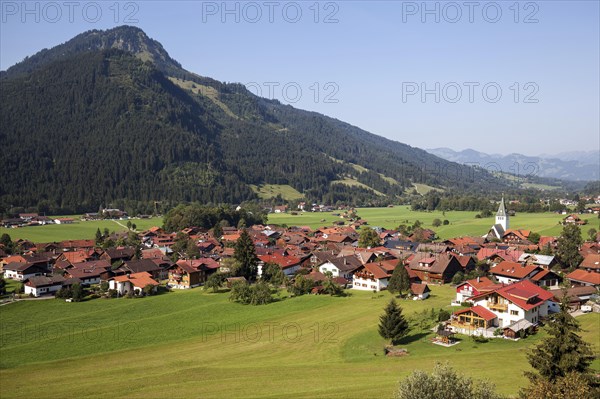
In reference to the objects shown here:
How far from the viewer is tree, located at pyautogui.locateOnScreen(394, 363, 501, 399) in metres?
19.3

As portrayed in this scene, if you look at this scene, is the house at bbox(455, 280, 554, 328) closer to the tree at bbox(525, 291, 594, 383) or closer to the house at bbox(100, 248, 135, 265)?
the tree at bbox(525, 291, 594, 383)

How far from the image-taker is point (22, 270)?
65.6 m

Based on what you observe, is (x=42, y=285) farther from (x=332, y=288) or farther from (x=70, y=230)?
(x=70, y=230)

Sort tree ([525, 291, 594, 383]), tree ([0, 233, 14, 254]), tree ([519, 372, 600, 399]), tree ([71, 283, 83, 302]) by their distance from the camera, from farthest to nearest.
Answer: tree ([0, 233, 14, 254]), tree ([71, 283, 83, 302]), tree ([525, 291, 594, 383]), tree ([519, 372, 600, 399])

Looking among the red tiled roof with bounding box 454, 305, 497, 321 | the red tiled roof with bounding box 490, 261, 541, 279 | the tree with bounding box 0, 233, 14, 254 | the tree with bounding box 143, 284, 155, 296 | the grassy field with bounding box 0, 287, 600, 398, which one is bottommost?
the grassy field with bounding box 0, 287, 600, 398

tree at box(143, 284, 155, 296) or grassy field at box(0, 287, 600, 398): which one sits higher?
tree at box(143, 284, 155, 296)

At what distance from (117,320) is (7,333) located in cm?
904

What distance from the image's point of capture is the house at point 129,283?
2213 inches

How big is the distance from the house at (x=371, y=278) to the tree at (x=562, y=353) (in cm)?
3269

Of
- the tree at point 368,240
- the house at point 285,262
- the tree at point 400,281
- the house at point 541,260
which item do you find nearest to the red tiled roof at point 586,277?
the house at point 541,260

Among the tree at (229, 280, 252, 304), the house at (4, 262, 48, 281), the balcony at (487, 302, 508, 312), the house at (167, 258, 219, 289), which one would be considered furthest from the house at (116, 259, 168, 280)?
the balcony at (487, 302, 508, 312)

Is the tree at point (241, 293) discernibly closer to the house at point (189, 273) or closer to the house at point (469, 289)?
the house at point (189, 273)

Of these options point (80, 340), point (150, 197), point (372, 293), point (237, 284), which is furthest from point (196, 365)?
point (150, 197)

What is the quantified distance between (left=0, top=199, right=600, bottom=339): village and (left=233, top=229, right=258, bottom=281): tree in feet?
5.49
